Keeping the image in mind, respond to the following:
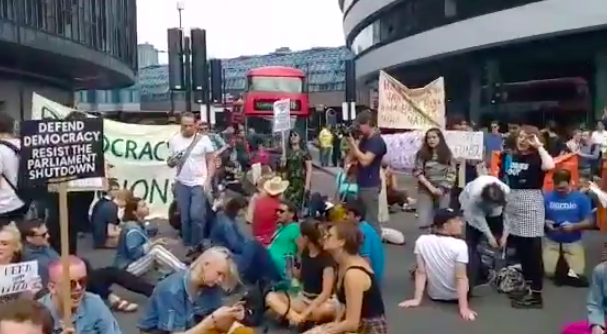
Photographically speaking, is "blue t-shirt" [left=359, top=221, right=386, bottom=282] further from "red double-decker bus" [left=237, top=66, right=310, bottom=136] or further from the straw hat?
"red double-decker bus" [left=237, top=66, right=310, bottom=136]

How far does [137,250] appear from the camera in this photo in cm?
954

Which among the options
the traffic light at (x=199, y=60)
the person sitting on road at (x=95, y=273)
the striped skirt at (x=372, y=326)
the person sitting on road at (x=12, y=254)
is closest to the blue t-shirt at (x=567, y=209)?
the person sitting on road at (x=95, y=273)

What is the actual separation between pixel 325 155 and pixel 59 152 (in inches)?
1075

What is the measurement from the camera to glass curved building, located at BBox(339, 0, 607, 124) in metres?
33.8

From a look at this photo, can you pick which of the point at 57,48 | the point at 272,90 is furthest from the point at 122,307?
the point at 272,90

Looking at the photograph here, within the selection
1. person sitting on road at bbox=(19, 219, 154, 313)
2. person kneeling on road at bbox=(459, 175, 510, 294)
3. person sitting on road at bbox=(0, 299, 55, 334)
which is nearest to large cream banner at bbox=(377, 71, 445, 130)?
person kneeling on road at bbox=(459, 175, 510, 294)

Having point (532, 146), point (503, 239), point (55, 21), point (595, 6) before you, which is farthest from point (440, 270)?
point (55, 21)

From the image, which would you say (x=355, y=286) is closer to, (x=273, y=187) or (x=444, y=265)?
(x=444, y=265)

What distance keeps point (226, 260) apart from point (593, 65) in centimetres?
3126

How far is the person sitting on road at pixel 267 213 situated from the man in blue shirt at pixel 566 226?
2676mm

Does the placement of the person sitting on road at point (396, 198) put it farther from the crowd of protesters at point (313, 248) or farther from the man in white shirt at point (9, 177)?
the man in white shirt at point (9, 177)

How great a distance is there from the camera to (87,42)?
42.8 m

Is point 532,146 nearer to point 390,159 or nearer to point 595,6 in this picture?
point 390,159

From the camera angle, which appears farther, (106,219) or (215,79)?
(215,79)
